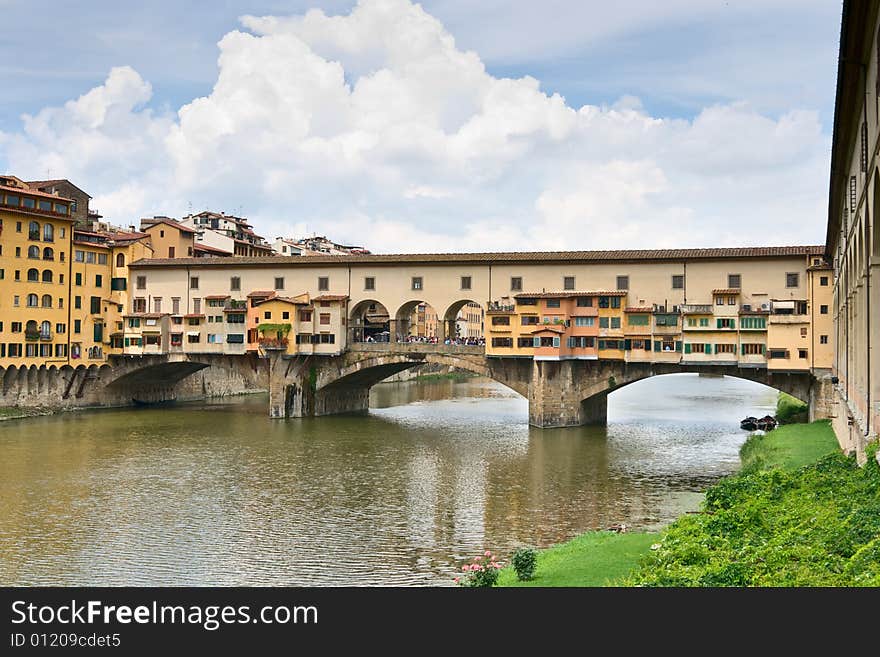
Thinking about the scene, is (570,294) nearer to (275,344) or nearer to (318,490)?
(275,344)

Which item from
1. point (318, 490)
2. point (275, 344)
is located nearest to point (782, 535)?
point (318, 490)

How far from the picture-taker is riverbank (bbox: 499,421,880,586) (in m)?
12.5

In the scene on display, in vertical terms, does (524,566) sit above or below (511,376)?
below

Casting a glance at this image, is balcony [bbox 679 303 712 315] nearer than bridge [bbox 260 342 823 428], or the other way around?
balcony [bbox 679 303 712 315]

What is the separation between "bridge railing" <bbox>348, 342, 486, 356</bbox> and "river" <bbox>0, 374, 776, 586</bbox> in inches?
171

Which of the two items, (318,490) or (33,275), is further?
(33,275)

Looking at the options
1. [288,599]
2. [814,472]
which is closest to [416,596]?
[288,599]

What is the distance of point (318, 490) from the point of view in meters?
31.2

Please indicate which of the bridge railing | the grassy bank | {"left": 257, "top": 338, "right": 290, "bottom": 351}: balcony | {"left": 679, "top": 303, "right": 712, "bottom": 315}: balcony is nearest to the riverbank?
the grassy bank

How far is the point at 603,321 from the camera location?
48812 mm

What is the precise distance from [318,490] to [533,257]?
24214mm

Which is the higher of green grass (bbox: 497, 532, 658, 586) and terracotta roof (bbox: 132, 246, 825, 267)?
terracotta roof (bbox: 132, 246, 825, 267)

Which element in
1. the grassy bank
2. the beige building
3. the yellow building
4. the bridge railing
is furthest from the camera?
the yellow building

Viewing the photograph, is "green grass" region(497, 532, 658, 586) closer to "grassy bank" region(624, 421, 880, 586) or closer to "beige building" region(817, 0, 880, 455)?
"grassy bank" region(624, 421, 880, 586)
